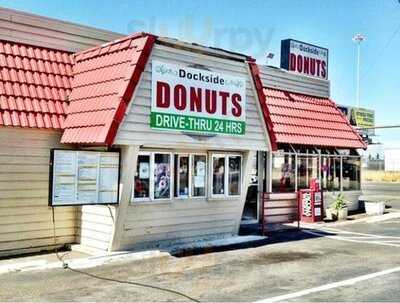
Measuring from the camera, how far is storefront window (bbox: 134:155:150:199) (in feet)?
38.2

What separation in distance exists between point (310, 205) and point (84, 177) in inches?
377

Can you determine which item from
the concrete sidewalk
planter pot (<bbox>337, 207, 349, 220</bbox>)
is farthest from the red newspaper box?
the concrete sidewalk

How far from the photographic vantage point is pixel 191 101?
470 inches

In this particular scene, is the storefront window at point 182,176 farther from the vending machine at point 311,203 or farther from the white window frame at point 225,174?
the vending machine at point 311,203

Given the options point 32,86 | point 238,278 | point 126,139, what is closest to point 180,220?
point 126,139

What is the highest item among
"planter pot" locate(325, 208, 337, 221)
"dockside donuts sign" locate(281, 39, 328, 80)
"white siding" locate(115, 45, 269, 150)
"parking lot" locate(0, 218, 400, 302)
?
"dockside donuts sign" locate(281, 39, 328, 80)

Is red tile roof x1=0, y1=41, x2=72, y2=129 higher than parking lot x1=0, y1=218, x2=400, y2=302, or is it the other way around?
red tile roof x1=0, y1=41, x2=72, y2=129

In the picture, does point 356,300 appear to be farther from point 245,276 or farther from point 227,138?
point 227,138

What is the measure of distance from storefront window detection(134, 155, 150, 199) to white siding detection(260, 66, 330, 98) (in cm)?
817

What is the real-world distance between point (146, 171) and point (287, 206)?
7.59 m

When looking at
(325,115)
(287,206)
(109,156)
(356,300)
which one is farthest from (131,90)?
(325,115)

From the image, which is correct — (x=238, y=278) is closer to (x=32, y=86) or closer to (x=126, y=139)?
(x=126, y=139)

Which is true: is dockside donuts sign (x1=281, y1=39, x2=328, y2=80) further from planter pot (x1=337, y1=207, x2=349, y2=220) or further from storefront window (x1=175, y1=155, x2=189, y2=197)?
storefront window (x1=175, y1=155, x2=189, y2=197)

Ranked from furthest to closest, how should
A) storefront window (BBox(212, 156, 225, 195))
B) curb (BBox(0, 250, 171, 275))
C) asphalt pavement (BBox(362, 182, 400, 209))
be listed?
asphalt pavement (BBox(362, 182, 400, 209)) < storefront window (BBox(212, 156, 225, 195)) < curb (BBox(0, 250, 171, 275))
